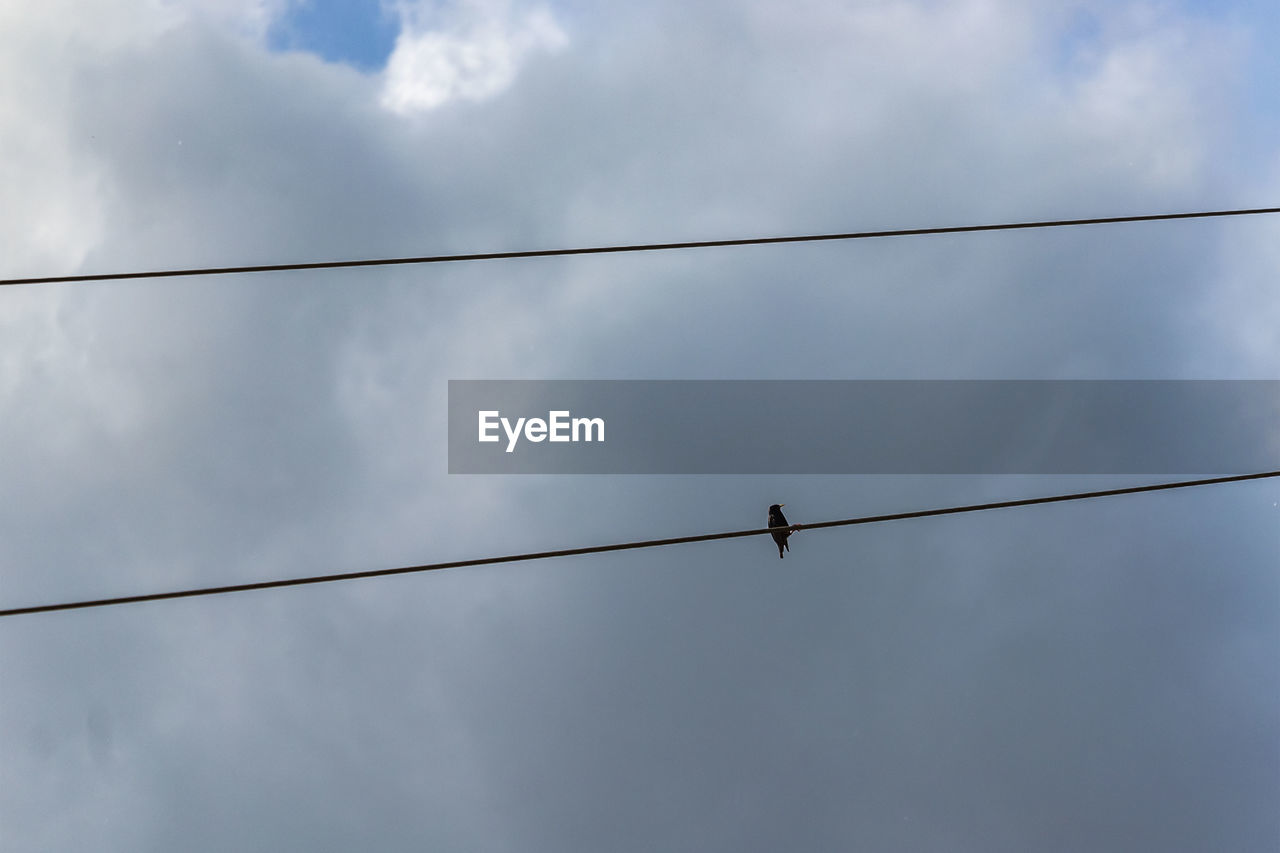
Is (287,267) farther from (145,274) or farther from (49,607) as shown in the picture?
(49,607)

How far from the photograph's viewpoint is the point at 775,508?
80.2 ft

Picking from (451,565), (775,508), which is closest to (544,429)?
(775,508)

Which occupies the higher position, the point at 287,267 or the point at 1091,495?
the point at 287,267

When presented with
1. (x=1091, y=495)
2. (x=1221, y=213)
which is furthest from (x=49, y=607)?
(x=1221, y=213)

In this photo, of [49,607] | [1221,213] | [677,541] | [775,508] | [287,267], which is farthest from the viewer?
[775,508]

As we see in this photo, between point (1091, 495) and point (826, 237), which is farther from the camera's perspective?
point (826, 237)

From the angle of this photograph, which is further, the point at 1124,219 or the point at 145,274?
the point at 1124,219

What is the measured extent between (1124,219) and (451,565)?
11663mm

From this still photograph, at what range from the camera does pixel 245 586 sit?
12352 mm

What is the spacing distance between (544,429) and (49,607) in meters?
16.1

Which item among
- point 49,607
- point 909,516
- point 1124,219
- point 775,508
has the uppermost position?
point 1124,219

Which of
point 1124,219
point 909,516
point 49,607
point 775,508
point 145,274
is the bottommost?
point 49,607

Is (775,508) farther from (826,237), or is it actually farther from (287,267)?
(287,267)

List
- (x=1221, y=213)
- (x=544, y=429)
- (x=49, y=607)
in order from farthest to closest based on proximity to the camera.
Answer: (x=544, y=429) < (x=1221, y=213) < (x=49, y=607)
